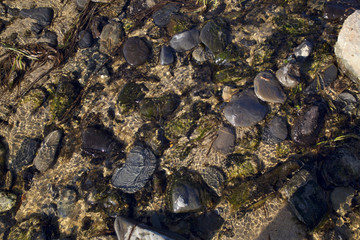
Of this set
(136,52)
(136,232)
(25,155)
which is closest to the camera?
(136,232)

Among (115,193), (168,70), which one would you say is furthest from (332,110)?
(115,193)

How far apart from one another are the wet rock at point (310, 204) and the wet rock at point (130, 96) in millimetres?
3126

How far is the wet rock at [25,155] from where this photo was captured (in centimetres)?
455

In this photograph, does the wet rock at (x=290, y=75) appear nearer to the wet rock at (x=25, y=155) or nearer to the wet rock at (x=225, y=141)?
the wet rock at (x=225, y=141)

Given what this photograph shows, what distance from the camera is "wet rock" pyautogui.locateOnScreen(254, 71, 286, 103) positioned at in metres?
4.16

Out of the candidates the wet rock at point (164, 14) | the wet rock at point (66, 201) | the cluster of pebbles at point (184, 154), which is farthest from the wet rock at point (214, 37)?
the wet rock at point (66, 201)

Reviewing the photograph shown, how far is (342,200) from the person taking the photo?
354 centimetres

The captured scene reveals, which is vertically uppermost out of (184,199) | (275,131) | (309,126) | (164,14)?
(164,14)

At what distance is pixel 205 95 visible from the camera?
14.8ft

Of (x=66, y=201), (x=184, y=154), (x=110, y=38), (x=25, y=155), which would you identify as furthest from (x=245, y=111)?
(x=25, y=155)

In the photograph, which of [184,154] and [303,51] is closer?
[184,154]

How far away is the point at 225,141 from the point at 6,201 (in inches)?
159

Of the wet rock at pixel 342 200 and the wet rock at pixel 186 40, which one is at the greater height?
the wet rock at pixel 186 40

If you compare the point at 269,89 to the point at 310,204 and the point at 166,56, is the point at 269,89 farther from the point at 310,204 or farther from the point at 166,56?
the point at 166,56
